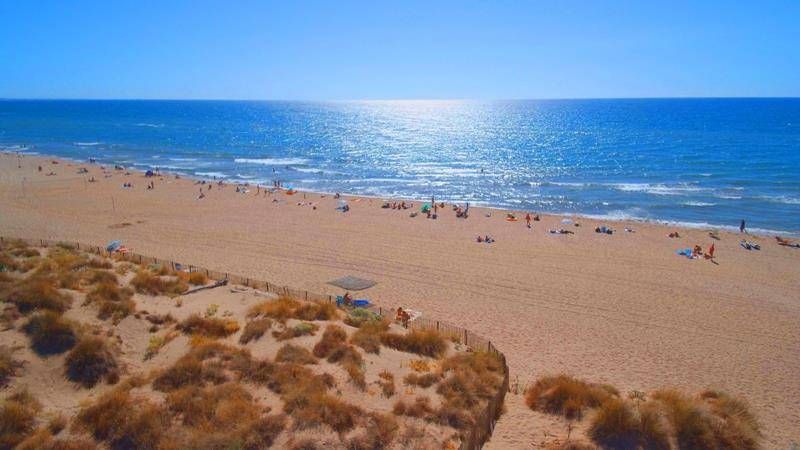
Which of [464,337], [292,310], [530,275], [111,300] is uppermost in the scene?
[111,300]

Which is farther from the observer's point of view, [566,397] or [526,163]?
[526,163]

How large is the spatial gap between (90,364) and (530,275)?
1740 cm

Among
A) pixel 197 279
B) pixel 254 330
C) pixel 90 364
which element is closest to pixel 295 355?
pixel 254 330

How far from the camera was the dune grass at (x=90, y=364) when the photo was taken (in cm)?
1057

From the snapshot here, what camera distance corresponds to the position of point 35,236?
2664 centimetres

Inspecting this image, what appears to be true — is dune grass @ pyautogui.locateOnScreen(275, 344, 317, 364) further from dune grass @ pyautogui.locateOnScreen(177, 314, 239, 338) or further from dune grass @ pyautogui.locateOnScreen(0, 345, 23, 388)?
dune grass @ pyautogui.locateOnScreen(0, 345, 23, 388)

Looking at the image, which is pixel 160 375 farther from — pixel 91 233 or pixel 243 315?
pixel 91 233

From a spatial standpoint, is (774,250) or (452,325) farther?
(774,250)

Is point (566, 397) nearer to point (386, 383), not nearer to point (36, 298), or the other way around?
point (386, 383)

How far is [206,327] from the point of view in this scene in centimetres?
1299

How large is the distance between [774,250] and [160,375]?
3131 centimetres

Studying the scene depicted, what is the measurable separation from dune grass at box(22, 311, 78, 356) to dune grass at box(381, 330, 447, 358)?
7.03 m

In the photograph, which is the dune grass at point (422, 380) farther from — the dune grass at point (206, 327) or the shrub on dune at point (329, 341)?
the dune grass at point (206, 327)

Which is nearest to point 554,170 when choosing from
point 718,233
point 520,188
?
point 520,188
